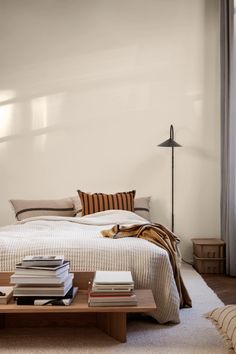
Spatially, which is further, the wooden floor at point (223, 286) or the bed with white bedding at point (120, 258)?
the wooden floor at point (223, 286)

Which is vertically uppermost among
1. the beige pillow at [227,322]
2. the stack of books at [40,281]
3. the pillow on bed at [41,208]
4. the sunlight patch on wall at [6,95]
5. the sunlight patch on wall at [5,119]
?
the sunlight patch on wall at [6,95]

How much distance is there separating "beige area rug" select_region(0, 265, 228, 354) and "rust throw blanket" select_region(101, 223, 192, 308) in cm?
28

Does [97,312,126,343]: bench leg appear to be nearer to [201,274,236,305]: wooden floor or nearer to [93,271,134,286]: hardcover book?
[93,271,134,286]: hardcover book

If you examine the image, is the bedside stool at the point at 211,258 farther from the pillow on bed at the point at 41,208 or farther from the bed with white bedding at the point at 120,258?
the bed with white bedding at the point at 120,258

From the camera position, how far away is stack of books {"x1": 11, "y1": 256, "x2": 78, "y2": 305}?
8.73 ft

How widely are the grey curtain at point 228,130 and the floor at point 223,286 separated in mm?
172

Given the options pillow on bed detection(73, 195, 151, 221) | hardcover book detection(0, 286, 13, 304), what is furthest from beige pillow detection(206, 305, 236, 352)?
pillow on bed detection(73, 195, 151, 221)

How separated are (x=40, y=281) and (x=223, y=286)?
2.18 meters

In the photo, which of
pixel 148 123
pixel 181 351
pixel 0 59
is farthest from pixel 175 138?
pixel 181 351

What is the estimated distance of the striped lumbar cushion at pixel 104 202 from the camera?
4.70m

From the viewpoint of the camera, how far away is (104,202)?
A: 4.73 metres

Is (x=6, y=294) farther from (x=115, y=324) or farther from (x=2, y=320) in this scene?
(x=115, y=324)

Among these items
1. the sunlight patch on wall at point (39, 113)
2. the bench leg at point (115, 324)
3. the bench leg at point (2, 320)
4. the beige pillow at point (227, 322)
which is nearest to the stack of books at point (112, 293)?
the bench leg at point (115, 324)

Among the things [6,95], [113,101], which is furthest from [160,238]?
[6,95]
